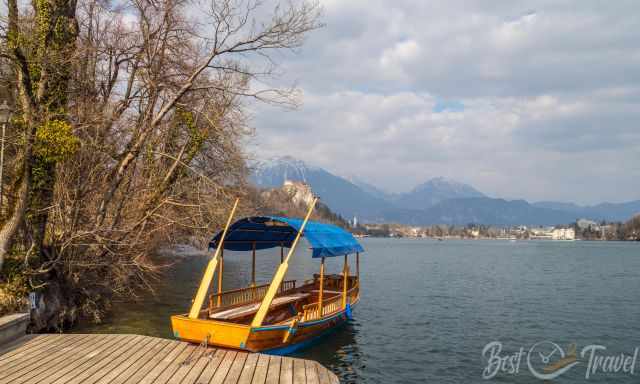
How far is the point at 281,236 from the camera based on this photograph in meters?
20.8

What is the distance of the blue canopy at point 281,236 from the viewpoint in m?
15.4

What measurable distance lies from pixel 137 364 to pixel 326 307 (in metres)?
9.23

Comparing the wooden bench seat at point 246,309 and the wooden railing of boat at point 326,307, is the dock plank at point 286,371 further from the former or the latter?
the wooden railing of boat at point 326,307

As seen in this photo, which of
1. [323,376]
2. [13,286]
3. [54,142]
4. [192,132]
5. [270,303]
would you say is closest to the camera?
[323,376]

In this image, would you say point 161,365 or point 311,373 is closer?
point 311,373

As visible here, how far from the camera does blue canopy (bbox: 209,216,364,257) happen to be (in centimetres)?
1539

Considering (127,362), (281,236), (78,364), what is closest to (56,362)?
(78,364)

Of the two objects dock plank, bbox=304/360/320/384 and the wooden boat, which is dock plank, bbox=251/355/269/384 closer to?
dock plank, bbox=304/360/320/384

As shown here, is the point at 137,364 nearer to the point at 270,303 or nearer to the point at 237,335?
the point at 237,335

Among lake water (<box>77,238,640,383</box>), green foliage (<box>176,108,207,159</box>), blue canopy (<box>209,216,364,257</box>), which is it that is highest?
green foliage (<box>176,108,207,159</box>)

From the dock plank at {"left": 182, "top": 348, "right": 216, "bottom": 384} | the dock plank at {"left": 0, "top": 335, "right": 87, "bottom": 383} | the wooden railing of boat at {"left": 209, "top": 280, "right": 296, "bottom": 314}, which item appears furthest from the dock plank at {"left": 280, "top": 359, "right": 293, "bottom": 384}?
the wooden railing of boat at {"left": 209, "top": 280, "right": 296, "bottom": 314}

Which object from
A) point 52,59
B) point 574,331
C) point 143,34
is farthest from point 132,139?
point 574,331

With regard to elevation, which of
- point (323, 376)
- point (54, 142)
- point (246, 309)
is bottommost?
point (246, 309)

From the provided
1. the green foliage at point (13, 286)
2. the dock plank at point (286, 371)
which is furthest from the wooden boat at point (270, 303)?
the green foliage at point (13, 286)
